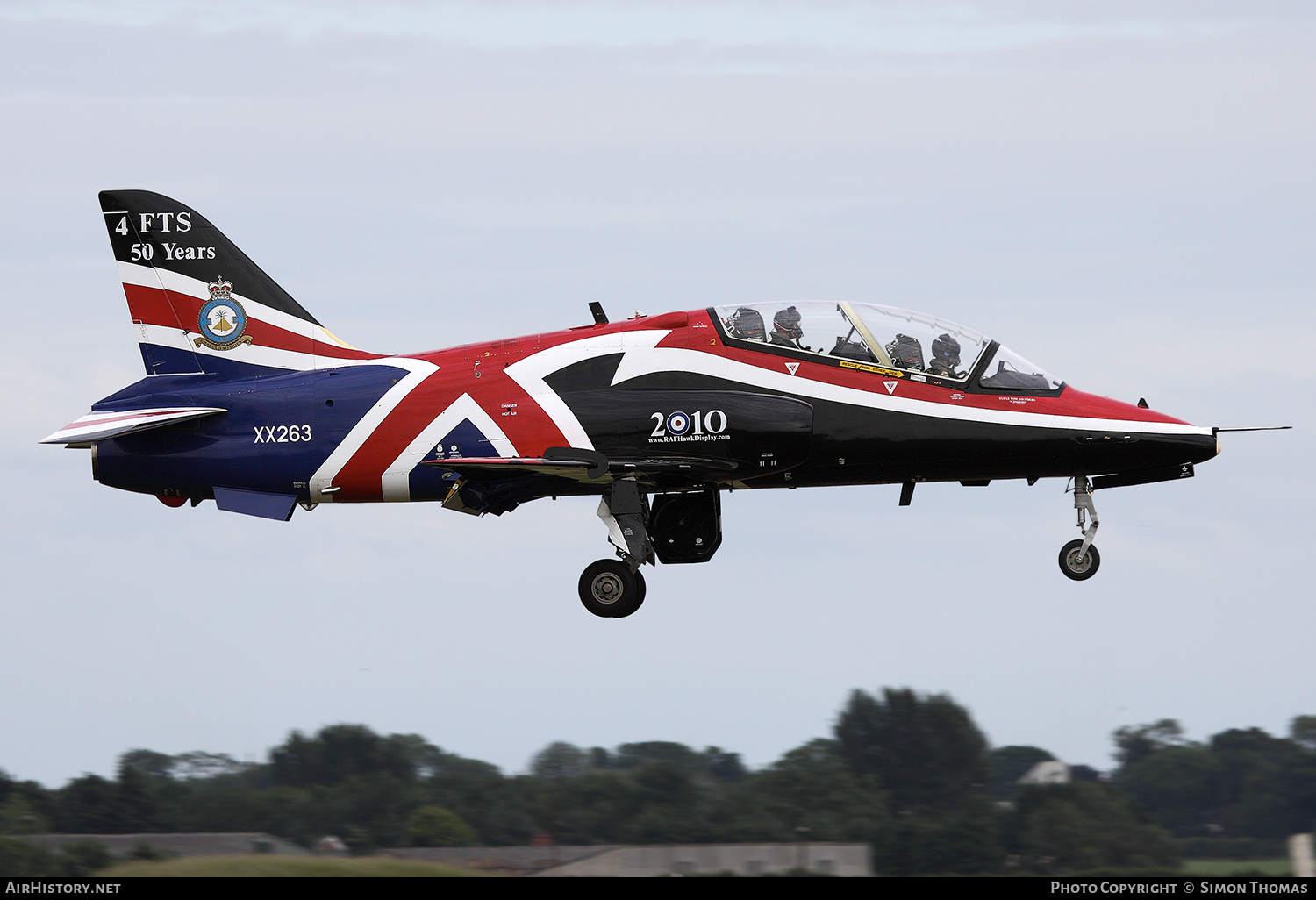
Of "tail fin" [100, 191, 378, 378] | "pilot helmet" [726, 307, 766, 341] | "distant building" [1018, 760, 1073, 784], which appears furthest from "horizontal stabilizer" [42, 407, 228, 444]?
"distant building" [1018, 760, 1073, 784]

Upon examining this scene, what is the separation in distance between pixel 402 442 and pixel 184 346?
442 cm

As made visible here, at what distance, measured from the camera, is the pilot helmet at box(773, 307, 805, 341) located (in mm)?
23797

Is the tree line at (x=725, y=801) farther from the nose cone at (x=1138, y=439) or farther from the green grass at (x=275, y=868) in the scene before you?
the nose cone at (x=1138, y=439)

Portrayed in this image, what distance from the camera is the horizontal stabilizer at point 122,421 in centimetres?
2403

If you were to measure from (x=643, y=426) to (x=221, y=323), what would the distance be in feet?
25.1

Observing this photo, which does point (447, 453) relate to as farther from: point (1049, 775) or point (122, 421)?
point (1049, 775)

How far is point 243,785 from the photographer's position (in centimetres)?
3312

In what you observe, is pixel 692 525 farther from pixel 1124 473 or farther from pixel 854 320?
pixel 1124 473

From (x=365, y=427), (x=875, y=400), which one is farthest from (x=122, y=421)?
(x=875, y=400)

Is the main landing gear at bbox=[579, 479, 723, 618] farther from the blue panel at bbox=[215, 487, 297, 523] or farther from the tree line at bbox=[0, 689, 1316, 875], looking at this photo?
the tree line at bbox=[0, 689, 1316, 875]

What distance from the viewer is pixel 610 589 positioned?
78.3 feet

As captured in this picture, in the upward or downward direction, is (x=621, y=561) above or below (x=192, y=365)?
below

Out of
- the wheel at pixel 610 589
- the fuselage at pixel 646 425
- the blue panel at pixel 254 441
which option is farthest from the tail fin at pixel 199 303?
the wheel at pixel 610 589

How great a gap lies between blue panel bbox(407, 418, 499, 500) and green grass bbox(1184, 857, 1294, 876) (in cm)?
1505
